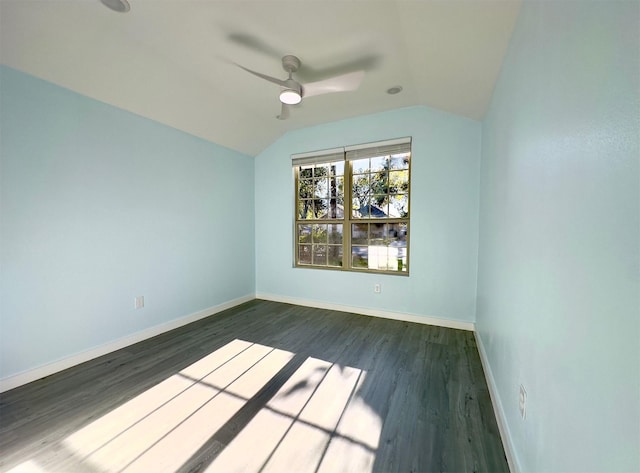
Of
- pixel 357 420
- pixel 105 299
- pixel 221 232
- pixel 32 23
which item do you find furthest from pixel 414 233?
pixel 32 23

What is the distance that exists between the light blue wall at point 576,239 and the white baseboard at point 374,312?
1.74 metres

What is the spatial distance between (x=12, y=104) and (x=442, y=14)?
3203 mm

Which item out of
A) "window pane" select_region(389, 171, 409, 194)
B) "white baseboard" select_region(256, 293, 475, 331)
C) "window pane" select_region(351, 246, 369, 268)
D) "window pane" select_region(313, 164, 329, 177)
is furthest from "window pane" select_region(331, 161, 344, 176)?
"white baseboard" select_region(256, 293, 475, 331)

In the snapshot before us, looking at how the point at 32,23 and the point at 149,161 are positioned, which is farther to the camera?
the point at 149,161

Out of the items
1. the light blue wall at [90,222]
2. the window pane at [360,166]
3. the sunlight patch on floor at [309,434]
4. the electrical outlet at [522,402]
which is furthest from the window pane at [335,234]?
the electrical outlet at [522,402]

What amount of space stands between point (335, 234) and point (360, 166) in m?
1.09

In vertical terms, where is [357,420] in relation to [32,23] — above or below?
below

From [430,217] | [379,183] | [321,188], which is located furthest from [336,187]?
[430,217]

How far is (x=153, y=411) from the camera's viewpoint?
1740mm

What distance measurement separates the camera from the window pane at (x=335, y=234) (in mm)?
3951

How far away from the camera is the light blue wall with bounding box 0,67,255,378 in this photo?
2016 millimetres

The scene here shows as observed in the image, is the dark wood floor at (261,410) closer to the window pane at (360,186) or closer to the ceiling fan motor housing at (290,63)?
the window pane at (360,186)

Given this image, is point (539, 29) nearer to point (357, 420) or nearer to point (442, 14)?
point (442, 14)

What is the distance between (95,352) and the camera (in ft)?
8.09
